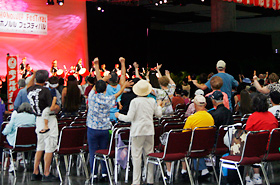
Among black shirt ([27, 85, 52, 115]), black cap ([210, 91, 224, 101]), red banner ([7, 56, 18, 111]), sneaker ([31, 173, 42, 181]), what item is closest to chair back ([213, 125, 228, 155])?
black cap ([210, 91, 224, 101])

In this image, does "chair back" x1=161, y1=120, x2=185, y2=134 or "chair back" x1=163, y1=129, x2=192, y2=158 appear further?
"chair back" x1=161, y1=120, x2=185, y2=134

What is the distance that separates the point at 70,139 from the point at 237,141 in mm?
2288

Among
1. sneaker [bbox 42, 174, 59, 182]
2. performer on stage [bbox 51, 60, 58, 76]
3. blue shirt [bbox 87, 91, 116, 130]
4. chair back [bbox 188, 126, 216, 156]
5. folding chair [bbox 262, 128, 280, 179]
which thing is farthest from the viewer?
performer on stage [bbox 51, 60, 58, 76]

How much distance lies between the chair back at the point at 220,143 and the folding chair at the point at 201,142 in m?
0.17

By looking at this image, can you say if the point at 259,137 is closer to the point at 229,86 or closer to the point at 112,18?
the point at 229,86

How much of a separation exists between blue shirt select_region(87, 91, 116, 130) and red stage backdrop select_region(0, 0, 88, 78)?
1181cm

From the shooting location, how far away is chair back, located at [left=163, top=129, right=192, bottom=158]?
5.54 meters

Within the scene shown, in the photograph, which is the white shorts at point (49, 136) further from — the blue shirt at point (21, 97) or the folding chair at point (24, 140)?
the blue shirt at point (21, 97)

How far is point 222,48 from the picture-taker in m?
20.8

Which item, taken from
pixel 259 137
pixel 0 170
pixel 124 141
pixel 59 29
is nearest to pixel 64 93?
pixel 0 170

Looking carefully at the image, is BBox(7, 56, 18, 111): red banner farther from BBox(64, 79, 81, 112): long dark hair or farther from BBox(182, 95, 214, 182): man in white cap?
BBox(182, 95, 214, 182): man in white cap

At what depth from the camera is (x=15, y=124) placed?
6746 mm

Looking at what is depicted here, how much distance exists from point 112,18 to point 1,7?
5.56m

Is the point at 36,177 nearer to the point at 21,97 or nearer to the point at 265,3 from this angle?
the point at 21,97
